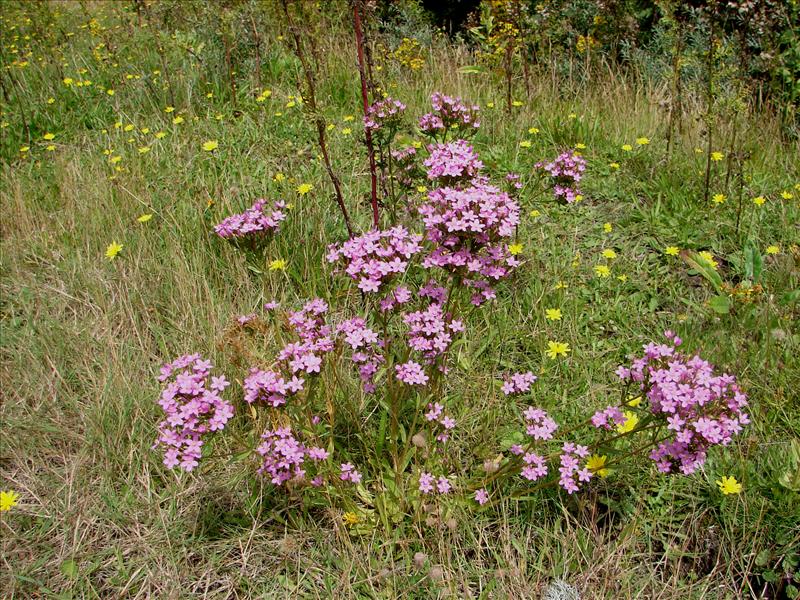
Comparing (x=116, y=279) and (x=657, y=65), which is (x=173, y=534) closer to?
(x=116, y=279)

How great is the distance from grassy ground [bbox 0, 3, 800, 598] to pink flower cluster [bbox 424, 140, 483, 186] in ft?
2.50

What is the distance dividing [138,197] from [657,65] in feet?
13.9

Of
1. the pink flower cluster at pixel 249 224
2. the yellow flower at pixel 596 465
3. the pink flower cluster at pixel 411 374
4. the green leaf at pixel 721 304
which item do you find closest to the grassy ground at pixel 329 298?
the green leaf at pixel 721 304

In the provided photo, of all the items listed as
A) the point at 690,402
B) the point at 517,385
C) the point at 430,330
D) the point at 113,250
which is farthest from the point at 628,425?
the point at 113,250

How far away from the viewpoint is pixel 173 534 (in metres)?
2.08

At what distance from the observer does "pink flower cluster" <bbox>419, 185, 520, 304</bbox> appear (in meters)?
1.82

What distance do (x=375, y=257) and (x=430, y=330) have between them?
27cm

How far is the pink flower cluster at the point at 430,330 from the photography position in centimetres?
189

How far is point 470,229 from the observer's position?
1851 millimetres

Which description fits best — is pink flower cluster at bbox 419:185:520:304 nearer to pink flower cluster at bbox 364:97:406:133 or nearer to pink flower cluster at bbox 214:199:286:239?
pink flower cluster at bbox 364:97:406:133

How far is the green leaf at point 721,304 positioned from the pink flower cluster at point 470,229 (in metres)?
1.16

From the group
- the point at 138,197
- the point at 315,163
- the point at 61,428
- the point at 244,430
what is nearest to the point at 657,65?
the point at 315,163

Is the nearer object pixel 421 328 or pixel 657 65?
pixel 421 328

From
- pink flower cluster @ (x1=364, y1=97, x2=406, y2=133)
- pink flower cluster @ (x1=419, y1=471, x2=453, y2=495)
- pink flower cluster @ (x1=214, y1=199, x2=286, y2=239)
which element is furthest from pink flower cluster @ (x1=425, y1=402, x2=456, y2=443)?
pink flower cluster @ (x1=364, y1=97, x2=406, y2=133)
